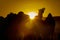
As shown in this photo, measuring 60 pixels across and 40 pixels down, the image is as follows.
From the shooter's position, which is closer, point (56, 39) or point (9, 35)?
point (9, 35)

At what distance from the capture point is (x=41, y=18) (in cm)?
489

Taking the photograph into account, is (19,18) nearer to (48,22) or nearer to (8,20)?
(8,20)

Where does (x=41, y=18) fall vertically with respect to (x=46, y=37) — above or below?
above

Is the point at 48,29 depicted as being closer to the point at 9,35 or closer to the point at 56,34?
the point at 56,34

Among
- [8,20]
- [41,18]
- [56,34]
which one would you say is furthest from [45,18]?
[8,20]

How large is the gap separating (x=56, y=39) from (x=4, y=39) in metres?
1.14

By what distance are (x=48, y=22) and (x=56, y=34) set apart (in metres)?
0.40

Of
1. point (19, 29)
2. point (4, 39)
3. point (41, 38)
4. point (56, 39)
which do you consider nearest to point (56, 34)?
point (56, 39)

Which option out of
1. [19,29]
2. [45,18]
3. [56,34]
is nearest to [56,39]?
[56,34]

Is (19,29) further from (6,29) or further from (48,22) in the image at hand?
(48,22)

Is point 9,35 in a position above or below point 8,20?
below

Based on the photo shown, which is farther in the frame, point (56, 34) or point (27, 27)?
point (56, 34)

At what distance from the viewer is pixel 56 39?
16.3 feet

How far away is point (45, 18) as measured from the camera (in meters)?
4.99
